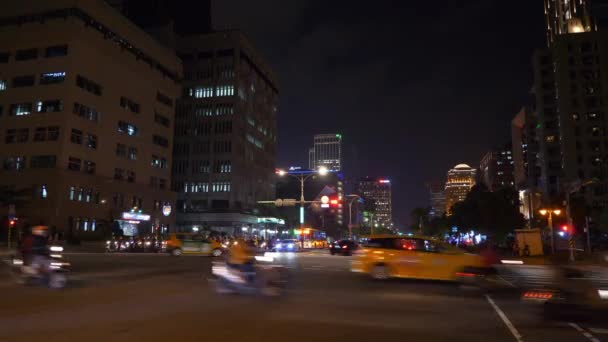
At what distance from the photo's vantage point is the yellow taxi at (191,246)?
3656 cm

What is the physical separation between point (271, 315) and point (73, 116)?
56687 millimetres

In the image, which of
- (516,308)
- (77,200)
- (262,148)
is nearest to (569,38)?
(262,148)

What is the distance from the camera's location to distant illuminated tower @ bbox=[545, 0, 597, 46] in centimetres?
11529

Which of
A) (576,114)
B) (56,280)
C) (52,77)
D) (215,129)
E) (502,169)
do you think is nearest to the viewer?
(56,280)

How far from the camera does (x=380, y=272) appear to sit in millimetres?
18016

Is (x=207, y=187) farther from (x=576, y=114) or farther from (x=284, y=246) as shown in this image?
(x=576, y=114)

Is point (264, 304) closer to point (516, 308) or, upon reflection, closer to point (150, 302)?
point (150, 302)

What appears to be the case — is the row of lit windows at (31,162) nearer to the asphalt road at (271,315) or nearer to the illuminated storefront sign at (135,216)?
the illuminated storefront sign at (135,216)

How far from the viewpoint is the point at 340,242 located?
4328 centimetres

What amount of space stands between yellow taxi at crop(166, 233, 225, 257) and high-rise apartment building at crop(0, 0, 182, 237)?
73.8 ft

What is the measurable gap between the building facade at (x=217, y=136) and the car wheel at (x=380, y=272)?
250 ft

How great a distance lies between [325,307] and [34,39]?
63.5 metres

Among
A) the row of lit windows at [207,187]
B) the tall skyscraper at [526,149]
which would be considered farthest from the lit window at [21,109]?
the tall skyscraper at [526,149]

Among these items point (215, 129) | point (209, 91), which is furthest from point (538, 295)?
point (209, 91)
